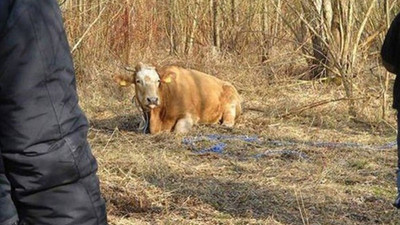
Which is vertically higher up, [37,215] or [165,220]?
[37,215]

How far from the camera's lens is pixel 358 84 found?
10.3 metres

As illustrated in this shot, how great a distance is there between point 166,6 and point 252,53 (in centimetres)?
239

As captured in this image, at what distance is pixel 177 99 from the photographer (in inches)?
368

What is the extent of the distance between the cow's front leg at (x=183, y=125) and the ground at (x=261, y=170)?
0.09m

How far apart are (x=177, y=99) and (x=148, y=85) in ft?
1.69

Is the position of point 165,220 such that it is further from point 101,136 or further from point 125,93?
point 125,93

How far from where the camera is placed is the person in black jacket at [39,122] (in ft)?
6.57

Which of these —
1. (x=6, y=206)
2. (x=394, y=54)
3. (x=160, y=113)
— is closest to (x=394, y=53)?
(x=394, y=54)

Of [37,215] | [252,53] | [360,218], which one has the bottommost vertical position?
[252,53]

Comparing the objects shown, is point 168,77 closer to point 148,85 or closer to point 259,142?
point 148,85

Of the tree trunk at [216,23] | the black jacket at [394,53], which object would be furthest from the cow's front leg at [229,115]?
the tree trunk at [216,23]

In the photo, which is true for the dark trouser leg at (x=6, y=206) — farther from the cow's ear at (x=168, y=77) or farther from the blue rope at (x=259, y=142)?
the cow's ear at (x=168, y=77)

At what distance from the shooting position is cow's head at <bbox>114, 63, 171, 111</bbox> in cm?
894

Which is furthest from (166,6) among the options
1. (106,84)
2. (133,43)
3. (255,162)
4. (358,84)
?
(255,162)
